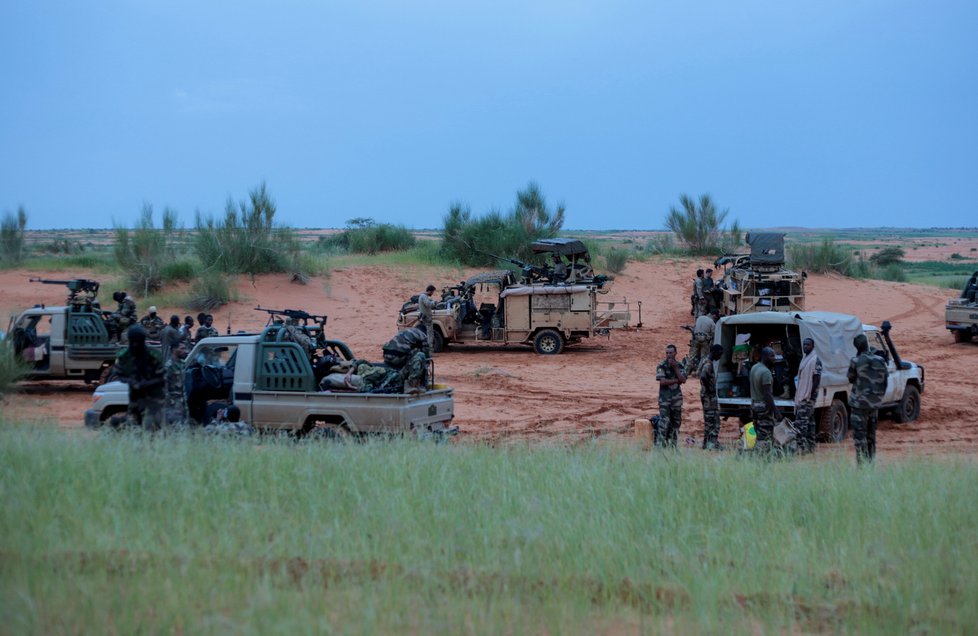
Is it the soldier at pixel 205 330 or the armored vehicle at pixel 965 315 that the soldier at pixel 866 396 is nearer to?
the soldier at pixel 205 330

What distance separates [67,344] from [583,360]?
10.6m

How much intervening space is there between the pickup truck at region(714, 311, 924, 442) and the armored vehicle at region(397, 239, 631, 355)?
9369 millimetres

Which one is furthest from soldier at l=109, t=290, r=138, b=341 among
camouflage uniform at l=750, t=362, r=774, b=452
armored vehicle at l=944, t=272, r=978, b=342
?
armored vehicle at l=944, t=272, r=978, b=342

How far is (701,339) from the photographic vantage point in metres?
17.8

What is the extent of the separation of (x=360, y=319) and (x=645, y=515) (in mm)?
21093

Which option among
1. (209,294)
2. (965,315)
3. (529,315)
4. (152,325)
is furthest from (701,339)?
(209,294)

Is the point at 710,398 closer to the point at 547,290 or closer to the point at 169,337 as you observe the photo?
the point at 169,337

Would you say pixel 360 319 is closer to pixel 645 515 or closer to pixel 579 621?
pixel 645 515

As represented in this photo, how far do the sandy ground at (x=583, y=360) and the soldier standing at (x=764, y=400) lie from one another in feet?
3.85

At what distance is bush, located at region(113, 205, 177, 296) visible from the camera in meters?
29.3

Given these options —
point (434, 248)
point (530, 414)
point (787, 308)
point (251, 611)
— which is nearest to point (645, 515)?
point (251, 611)

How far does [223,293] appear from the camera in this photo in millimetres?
27953

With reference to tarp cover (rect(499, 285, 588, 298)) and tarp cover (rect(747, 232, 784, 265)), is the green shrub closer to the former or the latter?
tarp cover (rect(499, 285, 588, 298))

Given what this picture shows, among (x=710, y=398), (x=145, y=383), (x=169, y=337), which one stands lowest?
(x=710, y=398)
